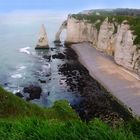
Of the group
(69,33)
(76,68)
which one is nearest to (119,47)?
(76,68)

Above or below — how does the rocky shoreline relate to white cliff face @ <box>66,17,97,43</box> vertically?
above

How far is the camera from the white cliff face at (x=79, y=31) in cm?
11962

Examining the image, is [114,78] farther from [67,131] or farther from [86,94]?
[67,131]

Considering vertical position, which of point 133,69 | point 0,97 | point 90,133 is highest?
point 90,133

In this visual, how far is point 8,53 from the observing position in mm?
103000

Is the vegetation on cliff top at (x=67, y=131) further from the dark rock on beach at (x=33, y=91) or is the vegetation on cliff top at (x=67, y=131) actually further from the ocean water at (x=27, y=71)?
the dark rock on beach at (x=33, y=91)

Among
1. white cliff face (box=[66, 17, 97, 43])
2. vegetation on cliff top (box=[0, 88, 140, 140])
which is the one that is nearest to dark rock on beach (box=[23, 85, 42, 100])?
vegetation on cliff top (box=[0, 88, 140, 140])

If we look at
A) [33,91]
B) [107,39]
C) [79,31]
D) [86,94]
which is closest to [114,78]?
[86,94]

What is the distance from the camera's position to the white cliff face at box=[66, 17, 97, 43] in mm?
119619

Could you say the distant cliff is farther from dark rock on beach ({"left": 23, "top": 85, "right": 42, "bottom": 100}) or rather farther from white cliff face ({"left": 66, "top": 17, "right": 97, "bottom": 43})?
dark rock on beach ({"left": 23, "top": 85, "right": 42, "bottom": 100})

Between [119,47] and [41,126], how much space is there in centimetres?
6717

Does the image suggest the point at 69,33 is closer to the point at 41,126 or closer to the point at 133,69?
the point at 133,69

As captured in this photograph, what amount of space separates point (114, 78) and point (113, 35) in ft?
99.2

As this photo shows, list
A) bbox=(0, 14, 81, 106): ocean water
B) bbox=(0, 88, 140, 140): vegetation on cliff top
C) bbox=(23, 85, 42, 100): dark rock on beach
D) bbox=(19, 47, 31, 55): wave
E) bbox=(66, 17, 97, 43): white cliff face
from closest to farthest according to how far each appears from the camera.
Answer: bbox=(0, 88, 140, 140): vegetation on cliff top, bbox=(23, 85, 42, 100): dark rock on beach, bbox=(0, 14, 81, 106): ocean water, bbox=(19, 47, 31, 55): wave, bbox=(66, 17, 97, 43): white cliff face
